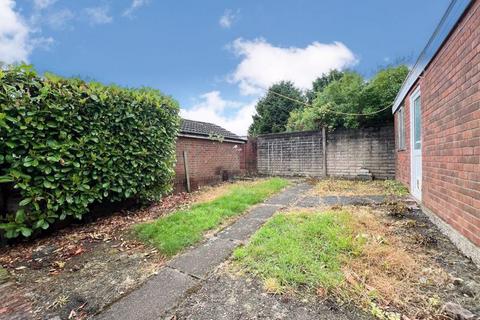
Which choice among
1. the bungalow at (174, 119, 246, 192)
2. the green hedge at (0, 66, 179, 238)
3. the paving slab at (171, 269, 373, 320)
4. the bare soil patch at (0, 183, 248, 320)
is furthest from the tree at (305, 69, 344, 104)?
the paving slab at (171, 269, 373, 320)

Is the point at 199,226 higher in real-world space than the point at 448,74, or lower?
lower

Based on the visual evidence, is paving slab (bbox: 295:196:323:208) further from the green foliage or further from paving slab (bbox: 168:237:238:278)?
the green foliage

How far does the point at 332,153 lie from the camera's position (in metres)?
9.26

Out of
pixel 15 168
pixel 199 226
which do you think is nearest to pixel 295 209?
pixel 199 226

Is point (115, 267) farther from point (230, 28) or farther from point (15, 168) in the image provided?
point (230, 28)

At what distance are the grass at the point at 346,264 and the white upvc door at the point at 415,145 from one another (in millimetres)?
2086

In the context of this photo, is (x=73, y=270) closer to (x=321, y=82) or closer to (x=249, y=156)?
(x=249, y=156)

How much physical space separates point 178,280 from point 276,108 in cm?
2093

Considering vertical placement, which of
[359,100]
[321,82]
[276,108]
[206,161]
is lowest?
[206,161]

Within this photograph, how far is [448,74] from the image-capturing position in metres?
2.77

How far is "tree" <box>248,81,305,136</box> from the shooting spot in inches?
837

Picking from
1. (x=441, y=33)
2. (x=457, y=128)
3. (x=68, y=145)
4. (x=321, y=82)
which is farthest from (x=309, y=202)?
(x=321, y=82)

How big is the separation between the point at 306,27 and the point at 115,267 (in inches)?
358

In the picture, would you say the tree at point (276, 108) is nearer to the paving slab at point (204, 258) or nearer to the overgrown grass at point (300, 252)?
the overgrown grass at point (300, 252)
